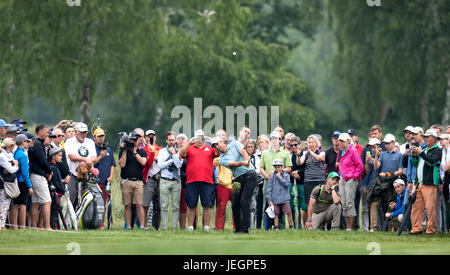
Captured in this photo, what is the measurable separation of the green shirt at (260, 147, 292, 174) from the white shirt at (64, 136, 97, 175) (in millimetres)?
3687

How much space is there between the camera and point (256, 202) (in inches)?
782

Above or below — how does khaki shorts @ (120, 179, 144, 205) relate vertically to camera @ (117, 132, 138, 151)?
below

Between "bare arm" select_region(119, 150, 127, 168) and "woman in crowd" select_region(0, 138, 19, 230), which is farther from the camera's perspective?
"bare arm" select_region(119, 150, 127, 168)

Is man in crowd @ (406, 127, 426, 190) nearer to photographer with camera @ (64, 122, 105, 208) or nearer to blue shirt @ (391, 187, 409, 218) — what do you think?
blue shirt @ (391, 187, 409, 218)

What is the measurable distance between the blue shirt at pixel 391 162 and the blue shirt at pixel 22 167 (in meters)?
7.05

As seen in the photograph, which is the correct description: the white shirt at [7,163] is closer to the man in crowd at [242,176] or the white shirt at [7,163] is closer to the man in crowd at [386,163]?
the man in crowd at [242,176]

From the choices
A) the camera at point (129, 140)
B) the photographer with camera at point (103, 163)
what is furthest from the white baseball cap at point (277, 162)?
the photographer with camera at point (103, 163)

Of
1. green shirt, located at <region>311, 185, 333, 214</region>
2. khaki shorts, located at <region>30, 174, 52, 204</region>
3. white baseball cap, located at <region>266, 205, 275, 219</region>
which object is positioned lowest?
white baseball cap, located at <region>266, 205, 275, 219</region>

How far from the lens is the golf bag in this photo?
17203 millimetres

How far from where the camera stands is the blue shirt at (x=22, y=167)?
15.9m

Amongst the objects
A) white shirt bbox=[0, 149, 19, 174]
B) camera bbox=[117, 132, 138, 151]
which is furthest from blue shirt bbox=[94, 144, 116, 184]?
white shirt bbox=[0, 149, 19, 174]

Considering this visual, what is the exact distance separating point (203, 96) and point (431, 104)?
9.95m

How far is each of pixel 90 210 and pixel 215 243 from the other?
3.74m
